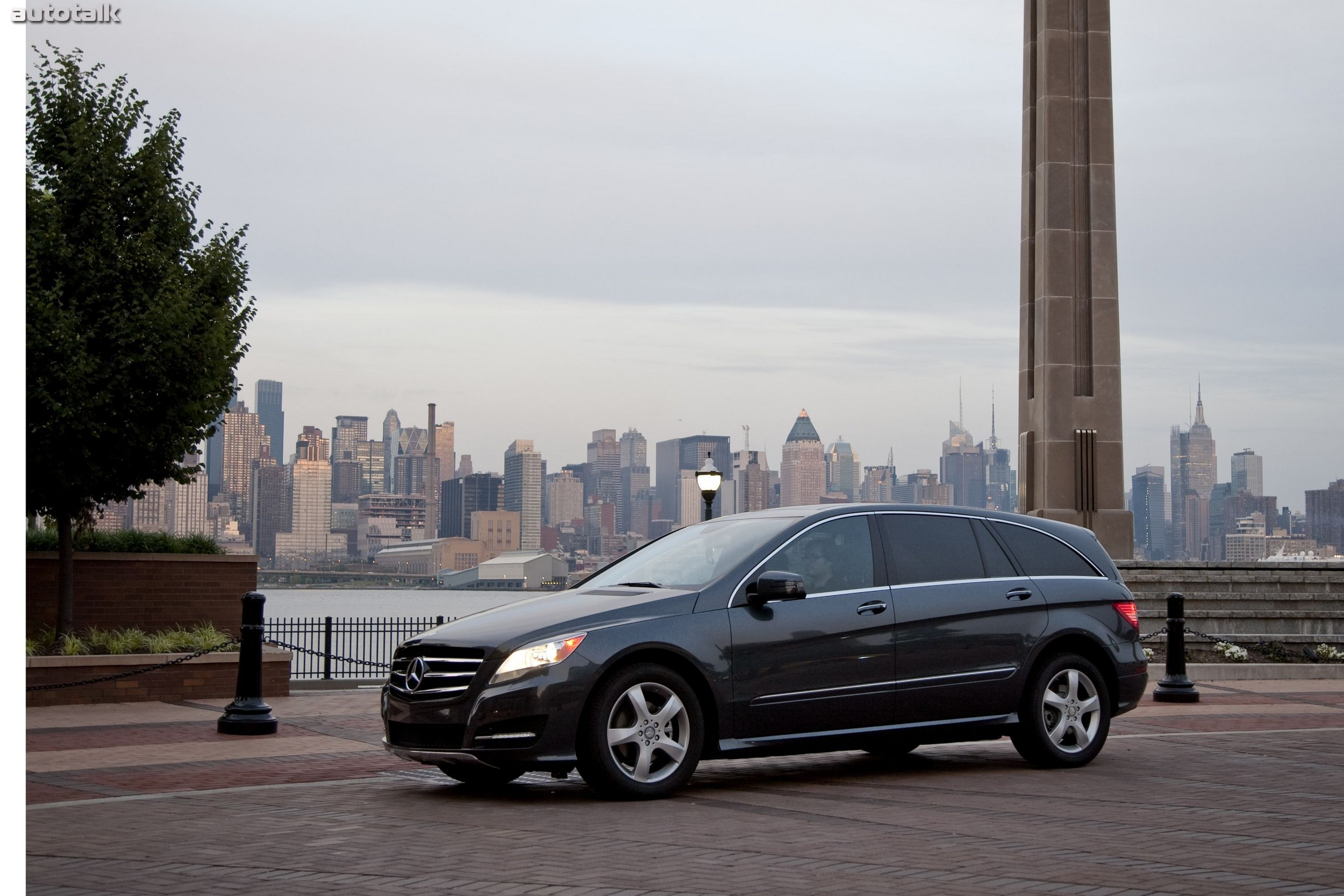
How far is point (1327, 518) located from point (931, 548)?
6554 cm

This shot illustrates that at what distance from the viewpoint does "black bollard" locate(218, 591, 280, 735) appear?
40.2ft

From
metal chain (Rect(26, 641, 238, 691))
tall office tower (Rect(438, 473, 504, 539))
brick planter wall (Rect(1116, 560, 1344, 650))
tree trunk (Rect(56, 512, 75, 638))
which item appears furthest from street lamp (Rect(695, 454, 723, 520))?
tall office tower (Rect(438, 473, 504, 539))

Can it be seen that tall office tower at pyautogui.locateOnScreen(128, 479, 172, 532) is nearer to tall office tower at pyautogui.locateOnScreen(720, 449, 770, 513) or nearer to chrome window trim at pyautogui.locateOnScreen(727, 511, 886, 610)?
tall office tower at pyautogui.locateOnScreen(720, 449, 770, 513)

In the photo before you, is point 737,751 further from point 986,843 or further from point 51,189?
point 51,189

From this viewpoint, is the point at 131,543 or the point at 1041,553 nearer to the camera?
the point at 1041,553

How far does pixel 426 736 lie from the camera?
28.3 feet

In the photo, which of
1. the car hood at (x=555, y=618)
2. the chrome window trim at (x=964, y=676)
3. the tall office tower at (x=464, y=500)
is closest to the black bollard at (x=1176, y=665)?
the chrome window trim at (x=964, y=676)

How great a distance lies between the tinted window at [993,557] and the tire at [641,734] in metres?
2.55

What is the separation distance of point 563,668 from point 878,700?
219cm

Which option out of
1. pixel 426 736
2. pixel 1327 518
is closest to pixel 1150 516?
pixel 1327 518

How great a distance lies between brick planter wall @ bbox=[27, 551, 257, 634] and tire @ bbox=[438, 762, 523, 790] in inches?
416

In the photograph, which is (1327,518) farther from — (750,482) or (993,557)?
(993,557)

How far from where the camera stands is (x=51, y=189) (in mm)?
17875
